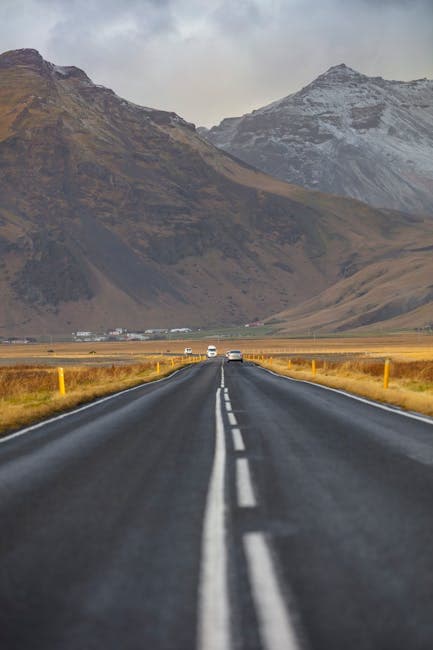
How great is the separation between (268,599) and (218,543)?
1439 mm

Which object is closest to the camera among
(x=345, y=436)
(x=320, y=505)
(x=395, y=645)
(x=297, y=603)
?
(x=395, y=645)

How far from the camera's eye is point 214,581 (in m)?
5.08

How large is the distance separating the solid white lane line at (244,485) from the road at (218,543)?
24 mm

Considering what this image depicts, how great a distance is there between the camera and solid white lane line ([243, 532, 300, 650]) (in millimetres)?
4078

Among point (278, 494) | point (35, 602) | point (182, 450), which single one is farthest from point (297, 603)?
point (182, 450)

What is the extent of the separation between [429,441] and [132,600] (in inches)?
320

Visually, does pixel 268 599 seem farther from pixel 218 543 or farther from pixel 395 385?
pixel 395 385

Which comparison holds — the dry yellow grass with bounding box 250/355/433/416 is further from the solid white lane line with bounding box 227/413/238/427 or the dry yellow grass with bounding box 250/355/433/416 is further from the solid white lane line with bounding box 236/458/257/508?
the solid white lane line with bounding box 236/458/257/508

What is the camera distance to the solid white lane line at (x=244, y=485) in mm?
7648

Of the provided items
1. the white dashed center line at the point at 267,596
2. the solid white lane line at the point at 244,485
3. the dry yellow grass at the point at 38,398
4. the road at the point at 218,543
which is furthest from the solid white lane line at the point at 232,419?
the white dashed center line at the point at 267,596

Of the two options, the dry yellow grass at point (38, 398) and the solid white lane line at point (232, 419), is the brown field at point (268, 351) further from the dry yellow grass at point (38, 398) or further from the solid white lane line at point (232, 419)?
the solid white lane line at point (232, 419)

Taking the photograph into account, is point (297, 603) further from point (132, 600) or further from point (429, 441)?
point (429, 441)

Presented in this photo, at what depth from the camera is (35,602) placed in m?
4.71

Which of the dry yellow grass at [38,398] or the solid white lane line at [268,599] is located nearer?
the solid white lane line at [268,599]
